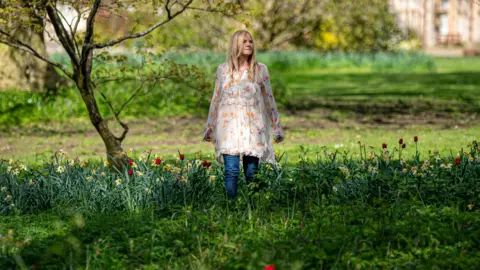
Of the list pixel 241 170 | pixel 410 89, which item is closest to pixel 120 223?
pixel 241 170

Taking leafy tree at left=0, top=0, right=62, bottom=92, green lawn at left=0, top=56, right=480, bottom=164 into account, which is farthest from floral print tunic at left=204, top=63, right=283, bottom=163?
leafy tree at left=0, top=0, right=62, bottom=92

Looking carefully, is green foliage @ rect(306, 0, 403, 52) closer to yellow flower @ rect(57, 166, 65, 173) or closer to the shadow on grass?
the shadow on grass

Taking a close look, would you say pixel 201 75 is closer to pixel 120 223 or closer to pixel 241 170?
pixel 241 170

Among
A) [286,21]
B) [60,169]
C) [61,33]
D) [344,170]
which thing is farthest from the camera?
[286,21]

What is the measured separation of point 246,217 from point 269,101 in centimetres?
112

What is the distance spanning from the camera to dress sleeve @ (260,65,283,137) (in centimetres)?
656

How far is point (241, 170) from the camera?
23.7ft

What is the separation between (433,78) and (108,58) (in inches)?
700

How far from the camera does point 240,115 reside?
21.0 feet

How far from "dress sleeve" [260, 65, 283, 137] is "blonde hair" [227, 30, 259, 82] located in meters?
0.09

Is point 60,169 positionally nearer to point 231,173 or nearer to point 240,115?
point 231,173

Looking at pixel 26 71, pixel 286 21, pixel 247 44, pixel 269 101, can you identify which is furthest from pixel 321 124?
pixel 286 21

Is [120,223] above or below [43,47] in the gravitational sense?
below

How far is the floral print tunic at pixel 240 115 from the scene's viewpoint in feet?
21.0
